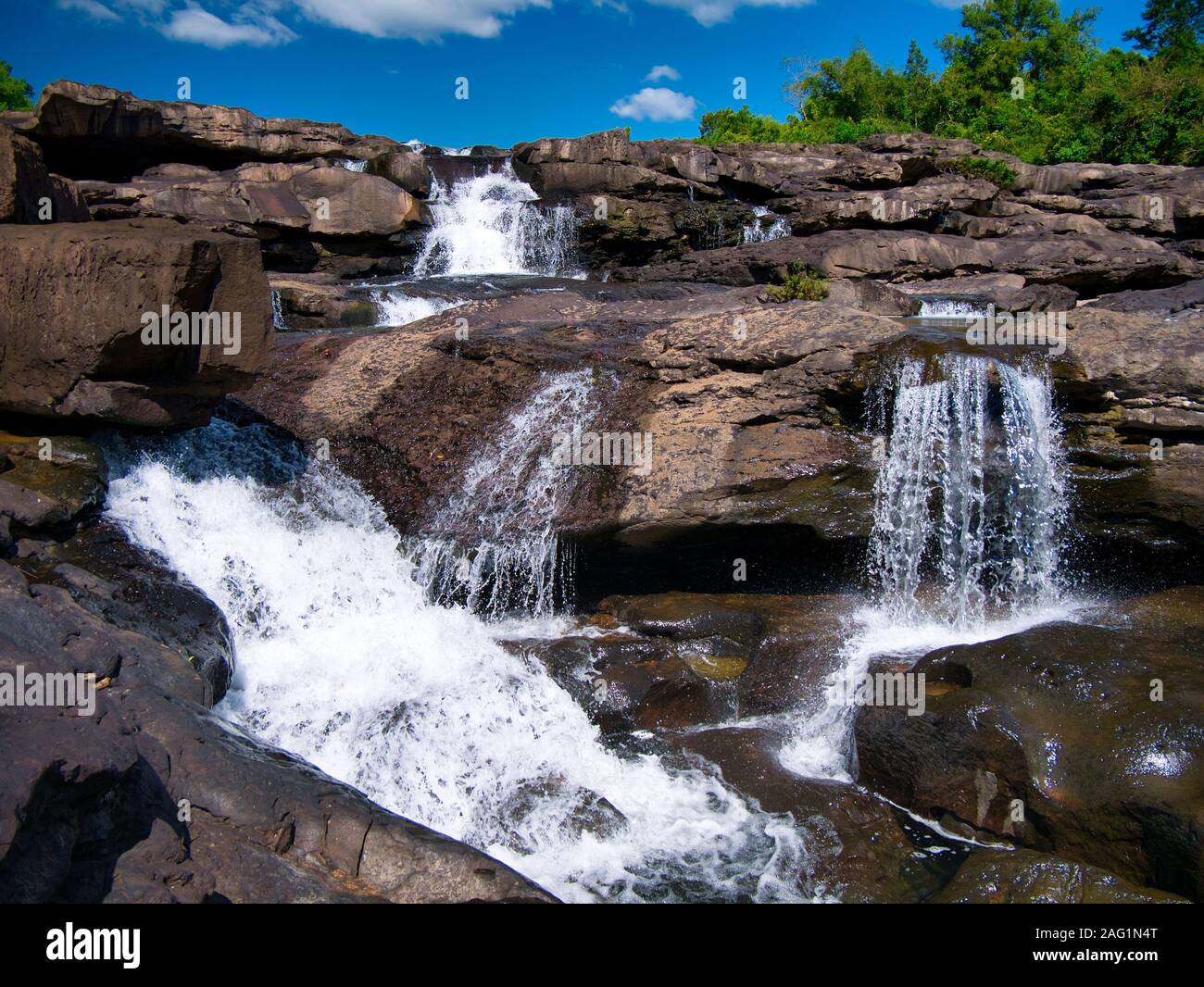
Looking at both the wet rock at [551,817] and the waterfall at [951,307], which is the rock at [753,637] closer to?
the wet rock at [551,817]

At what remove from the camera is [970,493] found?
8430mm

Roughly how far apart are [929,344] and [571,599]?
167 inches

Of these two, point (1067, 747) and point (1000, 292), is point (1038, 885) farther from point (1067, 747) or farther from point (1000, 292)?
point (1000, 292)

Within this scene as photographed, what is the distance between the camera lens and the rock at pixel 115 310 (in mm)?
7512

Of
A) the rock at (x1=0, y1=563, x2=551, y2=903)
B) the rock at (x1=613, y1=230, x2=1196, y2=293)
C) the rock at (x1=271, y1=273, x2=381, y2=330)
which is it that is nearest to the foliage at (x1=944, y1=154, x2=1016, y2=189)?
the rock at (x1=613, y1=230, x2=1196, y2=293)

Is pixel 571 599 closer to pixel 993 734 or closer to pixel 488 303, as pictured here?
pixel 993 734

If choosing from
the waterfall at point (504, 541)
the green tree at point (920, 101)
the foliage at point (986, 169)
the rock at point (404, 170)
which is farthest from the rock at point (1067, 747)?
the green tree at point (920, 101)

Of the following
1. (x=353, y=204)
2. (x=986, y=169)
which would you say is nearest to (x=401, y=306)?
(x=353, y=204)

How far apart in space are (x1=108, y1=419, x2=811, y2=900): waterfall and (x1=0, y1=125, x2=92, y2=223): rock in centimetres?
245

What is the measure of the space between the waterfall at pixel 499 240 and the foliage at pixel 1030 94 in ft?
47.2

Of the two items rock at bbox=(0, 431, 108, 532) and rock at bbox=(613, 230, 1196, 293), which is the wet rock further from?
rock at bbox=(613, 230, 1196, 293)

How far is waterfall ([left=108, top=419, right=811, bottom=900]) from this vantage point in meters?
6.01

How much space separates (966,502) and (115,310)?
772cm

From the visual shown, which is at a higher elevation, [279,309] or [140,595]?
[279,309]
